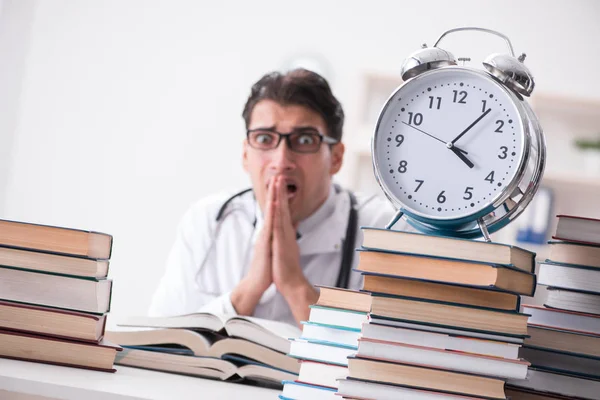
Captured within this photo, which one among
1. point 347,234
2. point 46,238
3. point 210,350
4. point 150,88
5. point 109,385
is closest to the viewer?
point 109,385

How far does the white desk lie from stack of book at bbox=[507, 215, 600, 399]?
398 millimetres

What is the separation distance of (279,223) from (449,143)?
143 centimetres

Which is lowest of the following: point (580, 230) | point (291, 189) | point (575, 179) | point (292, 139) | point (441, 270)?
point (441, 270)

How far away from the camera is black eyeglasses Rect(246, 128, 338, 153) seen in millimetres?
2330

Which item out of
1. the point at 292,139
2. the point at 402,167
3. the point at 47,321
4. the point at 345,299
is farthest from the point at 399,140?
the point at 292,139

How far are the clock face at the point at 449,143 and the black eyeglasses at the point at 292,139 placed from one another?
1.29 meters

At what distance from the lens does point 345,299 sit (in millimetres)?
1080

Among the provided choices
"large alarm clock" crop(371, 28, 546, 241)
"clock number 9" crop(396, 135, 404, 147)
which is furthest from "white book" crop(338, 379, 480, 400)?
"clock number 9" crop(396, 135, 404, 147)

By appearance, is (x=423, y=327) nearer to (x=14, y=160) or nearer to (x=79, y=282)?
(x=79, y=282)

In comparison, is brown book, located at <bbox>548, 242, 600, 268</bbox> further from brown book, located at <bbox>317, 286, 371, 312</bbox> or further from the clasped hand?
the clasped hand

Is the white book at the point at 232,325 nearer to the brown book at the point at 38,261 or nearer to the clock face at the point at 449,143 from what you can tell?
Result: the brown book at the point at 38,261

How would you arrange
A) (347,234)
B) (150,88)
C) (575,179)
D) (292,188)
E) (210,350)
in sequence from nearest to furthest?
(210,350)
(292,188)
(347,234)
(575,179)
(150,88)

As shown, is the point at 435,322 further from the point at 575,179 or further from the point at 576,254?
the point at 575,179

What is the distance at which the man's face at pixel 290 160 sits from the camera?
2346 mm
